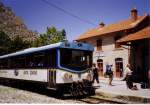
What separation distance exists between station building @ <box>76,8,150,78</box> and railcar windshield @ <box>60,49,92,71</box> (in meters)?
8.15

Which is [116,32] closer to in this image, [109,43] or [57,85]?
[109,43]

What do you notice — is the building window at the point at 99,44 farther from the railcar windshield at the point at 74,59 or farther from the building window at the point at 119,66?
the railcar windshield at the point at 74,59

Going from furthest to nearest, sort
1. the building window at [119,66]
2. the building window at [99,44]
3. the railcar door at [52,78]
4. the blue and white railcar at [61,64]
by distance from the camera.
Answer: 1. the building window at [99,44]
2. the building window at [119,66]
3. the railcar door at [52,78]
4. the blue and white railcar at [61,64]

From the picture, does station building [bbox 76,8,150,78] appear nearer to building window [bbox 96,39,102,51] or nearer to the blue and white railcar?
building window [bbox 96,39,102,51]

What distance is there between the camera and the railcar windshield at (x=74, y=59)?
36.5 ft

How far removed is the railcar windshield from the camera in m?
11.1

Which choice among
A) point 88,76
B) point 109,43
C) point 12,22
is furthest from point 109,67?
point 109,43

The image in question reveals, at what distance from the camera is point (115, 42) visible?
910 inches

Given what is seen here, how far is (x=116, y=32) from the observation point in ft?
73.0

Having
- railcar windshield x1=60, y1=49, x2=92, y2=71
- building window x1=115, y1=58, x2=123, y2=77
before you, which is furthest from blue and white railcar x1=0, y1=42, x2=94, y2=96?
building window x1=115, y1=58, x2=123, y2=77

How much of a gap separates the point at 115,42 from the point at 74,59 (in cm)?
1233

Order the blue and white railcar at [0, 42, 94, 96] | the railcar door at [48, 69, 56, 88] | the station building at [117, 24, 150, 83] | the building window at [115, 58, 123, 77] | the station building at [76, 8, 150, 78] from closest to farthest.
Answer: the blue and white railcar at [0, 42, 94, 96] → the railcar door at [48, 69, 56, 88] → the station building at [117, 24, 150, 83] → the station building at [76, 8, 150, 78] → the building window at [115, 58, 123, 77]

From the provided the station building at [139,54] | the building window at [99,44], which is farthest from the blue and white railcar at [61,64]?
the building window at [99,44]

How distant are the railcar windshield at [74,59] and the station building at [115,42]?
8.15 metres
